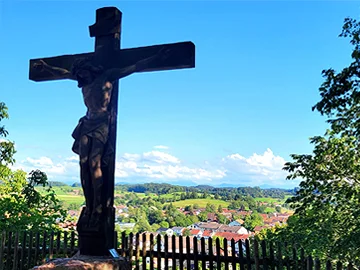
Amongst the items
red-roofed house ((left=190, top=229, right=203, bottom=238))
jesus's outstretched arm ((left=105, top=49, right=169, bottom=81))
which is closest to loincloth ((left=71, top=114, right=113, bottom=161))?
jesus's outstretched arm ((left=105, top=49, right=169, bottom=81))

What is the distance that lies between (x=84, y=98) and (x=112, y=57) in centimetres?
75

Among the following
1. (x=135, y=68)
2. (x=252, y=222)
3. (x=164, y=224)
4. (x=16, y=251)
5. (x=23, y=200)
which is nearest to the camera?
(x=135, y=68)

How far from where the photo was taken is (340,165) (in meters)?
5.61

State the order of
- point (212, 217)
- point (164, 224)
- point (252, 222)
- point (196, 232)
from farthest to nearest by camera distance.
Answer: point (212, 217) → point (252, 222) → point (196, 232) → point (164, 224)

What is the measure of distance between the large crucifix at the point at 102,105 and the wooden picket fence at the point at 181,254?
1.32 metres

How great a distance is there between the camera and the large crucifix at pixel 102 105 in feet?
11.6

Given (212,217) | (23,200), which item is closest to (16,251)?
(23,200)

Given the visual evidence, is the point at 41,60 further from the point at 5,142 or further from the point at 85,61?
the point at 5,142

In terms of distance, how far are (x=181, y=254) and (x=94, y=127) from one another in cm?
233

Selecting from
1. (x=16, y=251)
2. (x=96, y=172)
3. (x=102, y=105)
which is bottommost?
(x=16, y=251)

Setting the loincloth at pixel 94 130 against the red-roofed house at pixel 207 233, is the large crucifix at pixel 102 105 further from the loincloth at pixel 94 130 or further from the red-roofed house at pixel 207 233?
the red-roofed house at pixel 207 233

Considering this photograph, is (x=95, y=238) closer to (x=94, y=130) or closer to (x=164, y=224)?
(x=94, y=130)

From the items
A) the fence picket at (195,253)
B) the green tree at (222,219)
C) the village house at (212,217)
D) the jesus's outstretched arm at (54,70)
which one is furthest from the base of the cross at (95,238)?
the village house at (212,217)

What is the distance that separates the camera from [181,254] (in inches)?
179
